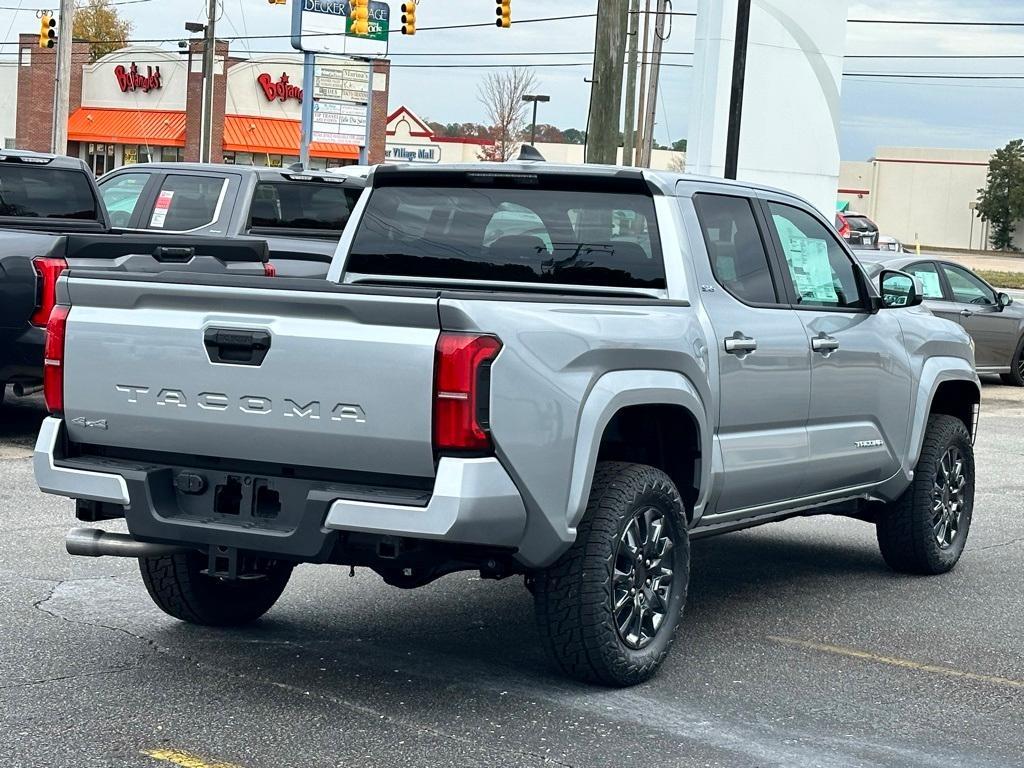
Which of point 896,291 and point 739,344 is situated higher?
point 896,291

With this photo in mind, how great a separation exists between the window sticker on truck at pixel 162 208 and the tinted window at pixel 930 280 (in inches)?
348

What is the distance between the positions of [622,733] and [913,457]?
328 centimetres

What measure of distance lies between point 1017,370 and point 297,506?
1598cm

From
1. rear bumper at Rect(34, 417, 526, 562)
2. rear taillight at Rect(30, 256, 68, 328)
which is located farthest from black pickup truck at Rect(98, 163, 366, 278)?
rear bumper at Rect(34, 417, 526, 562)

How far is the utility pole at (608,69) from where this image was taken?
18.8 metres

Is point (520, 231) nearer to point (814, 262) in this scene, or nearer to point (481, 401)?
point (481, 401)

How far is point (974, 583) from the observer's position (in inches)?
320

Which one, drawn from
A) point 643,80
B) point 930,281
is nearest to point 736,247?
point 930,281

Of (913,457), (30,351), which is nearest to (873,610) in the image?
(913,457)

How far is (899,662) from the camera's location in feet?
21.1

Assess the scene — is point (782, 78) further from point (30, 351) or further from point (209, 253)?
point (209, 253)

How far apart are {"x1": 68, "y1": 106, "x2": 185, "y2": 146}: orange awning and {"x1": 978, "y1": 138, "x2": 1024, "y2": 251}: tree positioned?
4549cm

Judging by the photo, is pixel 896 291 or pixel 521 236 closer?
pixel 521 236

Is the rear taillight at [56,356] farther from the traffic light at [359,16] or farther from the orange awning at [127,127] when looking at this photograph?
the orange awning at [127,127]
